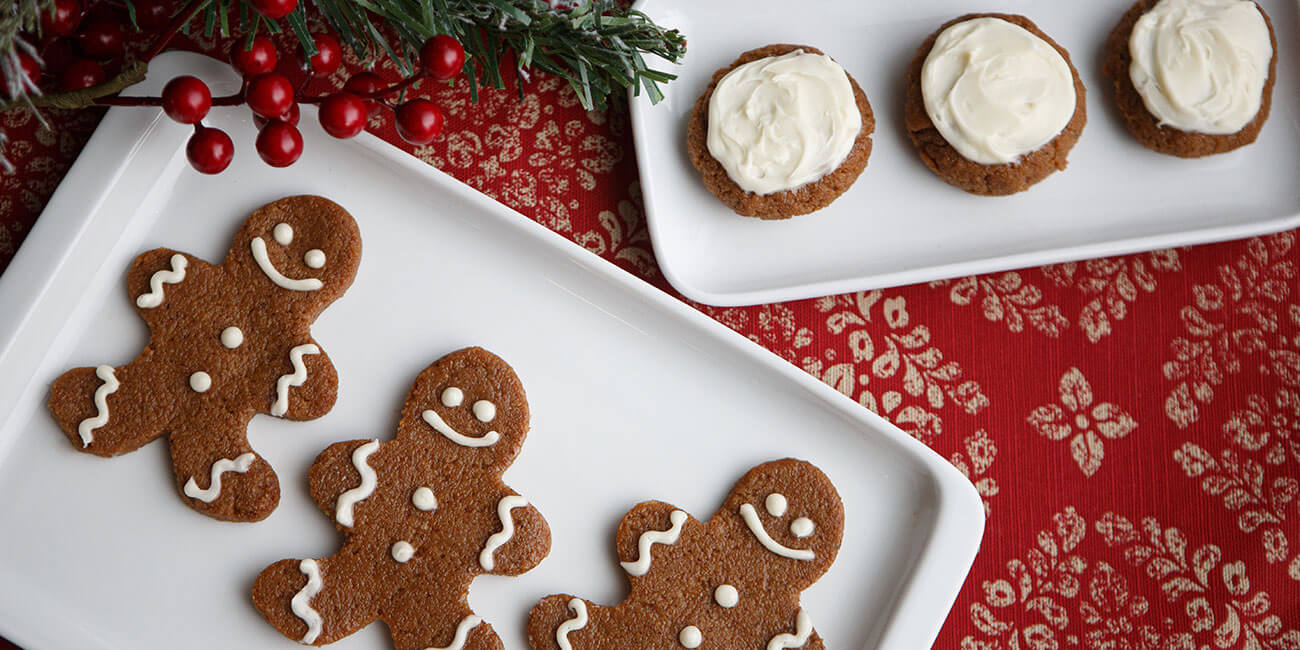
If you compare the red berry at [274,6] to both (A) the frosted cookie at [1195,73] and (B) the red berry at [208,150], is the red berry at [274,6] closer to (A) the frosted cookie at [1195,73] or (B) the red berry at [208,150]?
(B) the red berry at [208,150]

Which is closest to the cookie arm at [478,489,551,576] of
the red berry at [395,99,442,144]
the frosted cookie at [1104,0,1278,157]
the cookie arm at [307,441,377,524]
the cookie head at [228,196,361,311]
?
the cookie arm at [307,441,377,524]

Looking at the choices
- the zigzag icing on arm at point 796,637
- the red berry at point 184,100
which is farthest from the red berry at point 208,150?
the zigzag icing on arm at point 796,637

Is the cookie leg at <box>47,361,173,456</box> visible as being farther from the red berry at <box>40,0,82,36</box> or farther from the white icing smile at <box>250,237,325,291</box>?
the red berry at <box>40,0,82,36</box>

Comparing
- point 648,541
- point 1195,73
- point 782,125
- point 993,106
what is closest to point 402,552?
point 648,541

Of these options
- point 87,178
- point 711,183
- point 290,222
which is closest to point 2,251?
point 87,178

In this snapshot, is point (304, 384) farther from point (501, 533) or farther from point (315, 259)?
point (501, 533)

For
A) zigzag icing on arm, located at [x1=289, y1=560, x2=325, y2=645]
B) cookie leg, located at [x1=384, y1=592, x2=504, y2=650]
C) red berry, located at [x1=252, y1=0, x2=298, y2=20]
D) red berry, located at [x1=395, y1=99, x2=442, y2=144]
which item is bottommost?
zigzag icing on arm, located at [x1=289, y1=560, x2=325, y2=645]

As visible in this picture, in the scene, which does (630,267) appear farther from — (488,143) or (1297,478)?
(1297,478)
